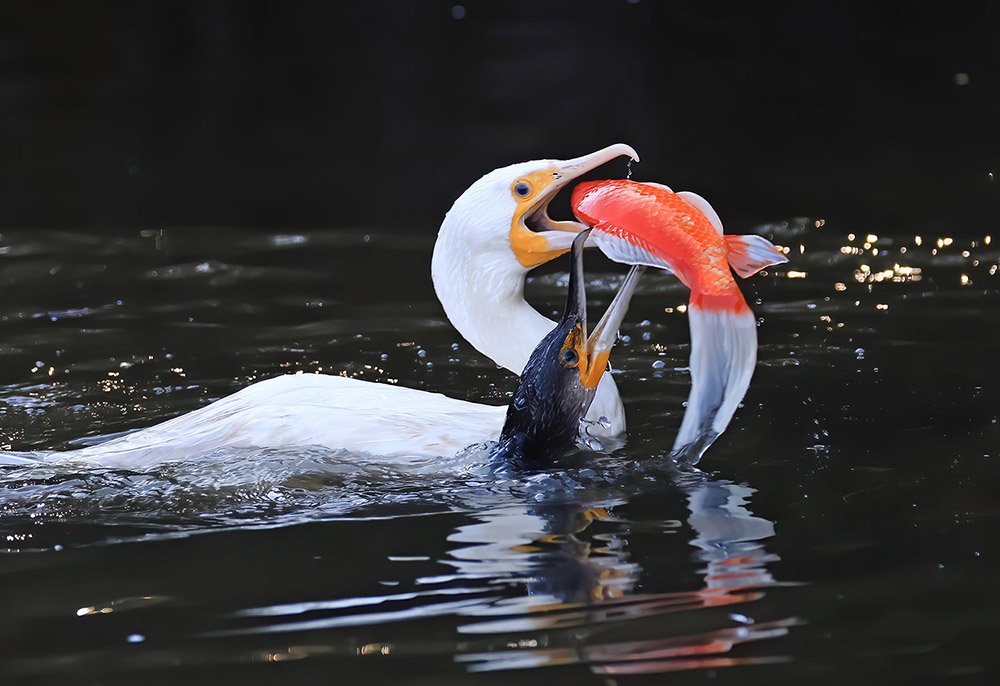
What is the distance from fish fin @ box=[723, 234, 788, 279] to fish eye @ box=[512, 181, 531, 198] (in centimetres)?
103

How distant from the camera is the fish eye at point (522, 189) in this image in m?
5.20

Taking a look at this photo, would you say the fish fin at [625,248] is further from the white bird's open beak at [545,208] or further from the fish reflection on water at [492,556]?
the fish reflection on water at [492,556]

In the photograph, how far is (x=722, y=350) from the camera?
13.8 feet

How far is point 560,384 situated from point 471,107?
817cm

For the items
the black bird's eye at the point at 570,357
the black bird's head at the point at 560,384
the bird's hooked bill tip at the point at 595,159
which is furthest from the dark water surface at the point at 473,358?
the bird's hooked bill tip at the point at 595,159

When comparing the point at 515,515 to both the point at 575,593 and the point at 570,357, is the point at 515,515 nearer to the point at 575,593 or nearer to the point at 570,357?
the point at 570,357

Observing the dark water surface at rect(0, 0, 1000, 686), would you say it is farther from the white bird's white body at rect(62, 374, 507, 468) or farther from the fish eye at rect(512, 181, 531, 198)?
the fish eye at rect(512, 181, 531, 198)

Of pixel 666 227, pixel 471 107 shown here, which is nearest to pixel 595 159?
pixel 666 227

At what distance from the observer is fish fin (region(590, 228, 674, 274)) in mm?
4473

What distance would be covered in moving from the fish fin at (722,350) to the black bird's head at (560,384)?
25.0 inches

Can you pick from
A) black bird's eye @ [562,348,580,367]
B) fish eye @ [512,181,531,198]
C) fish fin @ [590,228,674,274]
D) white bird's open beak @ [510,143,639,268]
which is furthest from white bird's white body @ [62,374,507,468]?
fish fin @ [590,228,674,274]

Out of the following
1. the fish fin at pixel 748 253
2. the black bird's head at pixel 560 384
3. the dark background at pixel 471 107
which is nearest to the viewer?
the fish fin at pixel 748 253

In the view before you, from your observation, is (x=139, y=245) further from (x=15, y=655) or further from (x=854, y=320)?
(x=15, y=655)

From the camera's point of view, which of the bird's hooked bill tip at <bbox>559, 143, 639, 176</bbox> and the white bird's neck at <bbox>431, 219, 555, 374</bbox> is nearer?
the bird's hooked bill tip at <bbox>559, 143, 639, 176</bbox>
